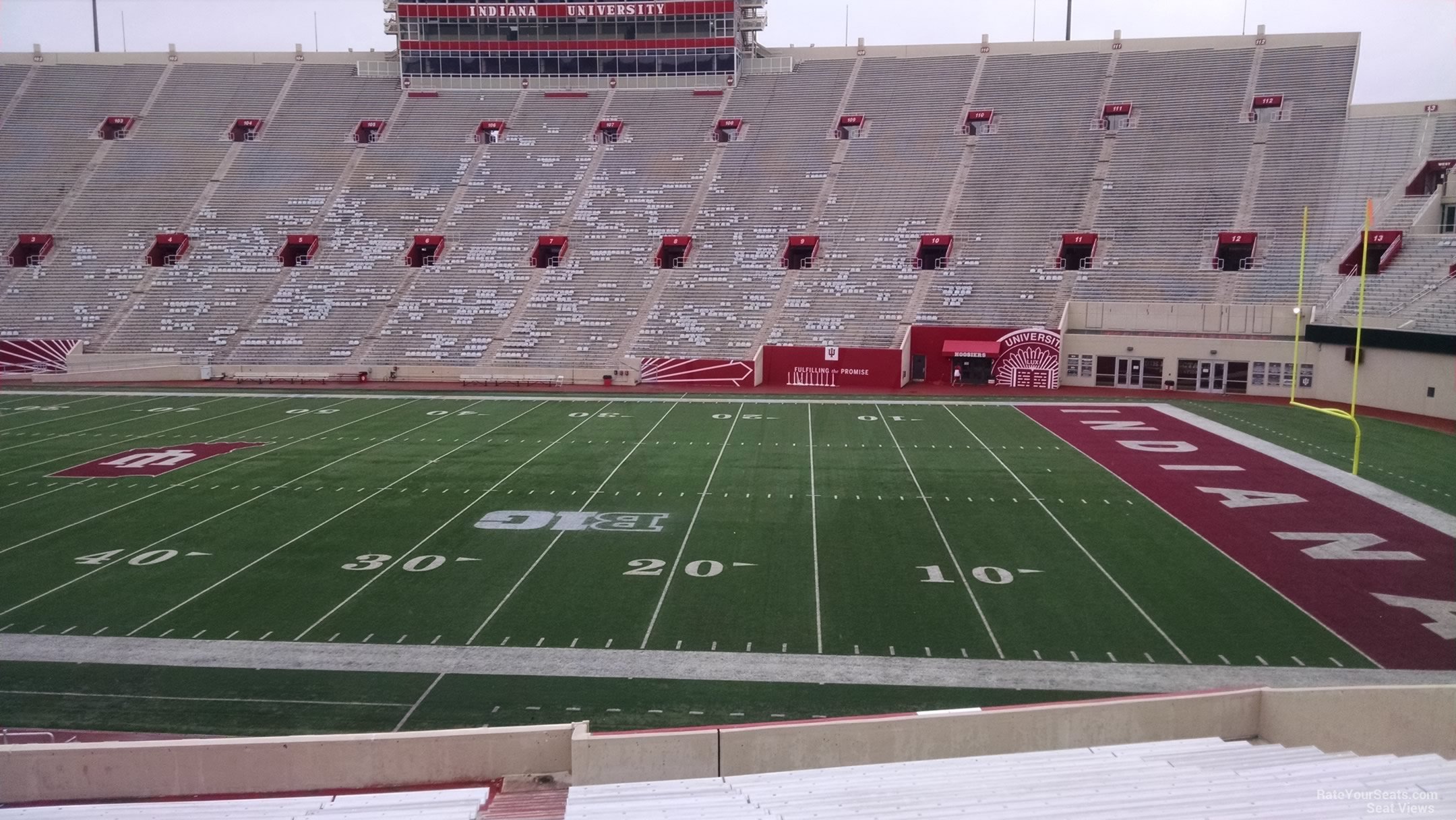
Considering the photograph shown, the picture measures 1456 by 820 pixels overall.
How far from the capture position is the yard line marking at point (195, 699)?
1020 centimetres

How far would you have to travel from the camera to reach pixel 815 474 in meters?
20.1

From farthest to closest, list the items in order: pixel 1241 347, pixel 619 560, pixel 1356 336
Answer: pixel 1241 347 → pixel 1356 336 → pixel 619 560

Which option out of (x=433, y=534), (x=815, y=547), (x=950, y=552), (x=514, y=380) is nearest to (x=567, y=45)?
(x=514, y=380)

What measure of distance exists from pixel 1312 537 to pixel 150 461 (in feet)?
73.9

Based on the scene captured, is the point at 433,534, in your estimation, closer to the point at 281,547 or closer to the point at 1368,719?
the point at 281,547

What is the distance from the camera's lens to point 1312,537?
15641mm

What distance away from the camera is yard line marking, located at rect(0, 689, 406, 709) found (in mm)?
10195

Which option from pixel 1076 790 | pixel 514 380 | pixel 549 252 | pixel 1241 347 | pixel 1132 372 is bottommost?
pixel 1076 790

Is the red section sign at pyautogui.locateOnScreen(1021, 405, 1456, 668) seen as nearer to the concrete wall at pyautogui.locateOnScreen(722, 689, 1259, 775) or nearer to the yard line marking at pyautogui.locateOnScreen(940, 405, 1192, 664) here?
the yard line marking at pyautogui.locateOnScreen(940, 405, 1192, 664)

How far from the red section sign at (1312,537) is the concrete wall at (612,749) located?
15.3 ft

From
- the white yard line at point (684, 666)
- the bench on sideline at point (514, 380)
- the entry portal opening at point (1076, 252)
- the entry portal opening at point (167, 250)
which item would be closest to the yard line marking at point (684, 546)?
the white yard line at point (684, 666)

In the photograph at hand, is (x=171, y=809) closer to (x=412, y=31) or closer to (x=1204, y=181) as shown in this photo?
(x=1204, y=181)

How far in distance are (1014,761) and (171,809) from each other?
5.21 metres

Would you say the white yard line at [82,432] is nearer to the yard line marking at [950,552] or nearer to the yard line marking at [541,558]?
the yard line marking at [541,558]
